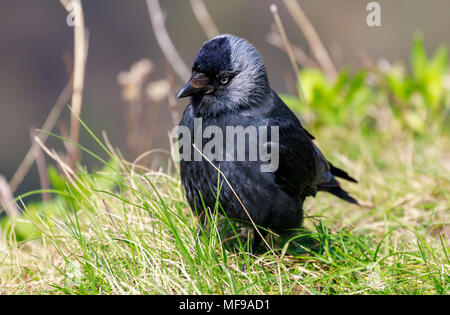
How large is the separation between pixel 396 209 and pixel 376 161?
859 millimetres

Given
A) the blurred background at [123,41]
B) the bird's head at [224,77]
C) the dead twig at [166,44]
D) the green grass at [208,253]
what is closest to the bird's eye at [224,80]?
the bird's head at [224,77]

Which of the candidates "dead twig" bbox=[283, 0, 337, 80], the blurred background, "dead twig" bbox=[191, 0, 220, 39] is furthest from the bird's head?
the blurred background

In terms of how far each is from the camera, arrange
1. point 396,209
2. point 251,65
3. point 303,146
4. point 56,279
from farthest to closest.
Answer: point 396,209
point 303,146
point 251,65
point 56,279

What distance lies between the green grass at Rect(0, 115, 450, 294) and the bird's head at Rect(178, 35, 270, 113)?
0.54 metres

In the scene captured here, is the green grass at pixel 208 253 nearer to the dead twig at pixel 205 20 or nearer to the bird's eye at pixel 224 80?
the bird's eye at pixel 224 80

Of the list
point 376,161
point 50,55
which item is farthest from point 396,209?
point 50,55

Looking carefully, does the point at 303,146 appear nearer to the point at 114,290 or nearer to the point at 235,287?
the point at 235,287

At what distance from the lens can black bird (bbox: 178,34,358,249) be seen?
286 cm

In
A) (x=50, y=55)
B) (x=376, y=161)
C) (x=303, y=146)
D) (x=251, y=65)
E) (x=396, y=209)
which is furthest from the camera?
(x=50, y=55)

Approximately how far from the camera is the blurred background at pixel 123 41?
8.40 m

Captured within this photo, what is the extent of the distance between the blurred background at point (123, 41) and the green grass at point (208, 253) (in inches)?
182

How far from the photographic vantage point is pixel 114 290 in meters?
2.38

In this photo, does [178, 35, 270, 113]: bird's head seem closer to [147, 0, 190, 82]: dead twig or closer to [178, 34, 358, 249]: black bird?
[178, 34, 358, 249]: black bird
